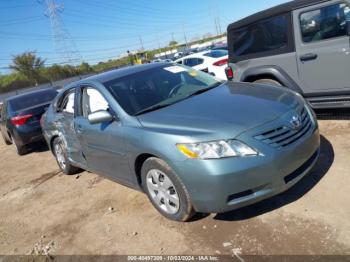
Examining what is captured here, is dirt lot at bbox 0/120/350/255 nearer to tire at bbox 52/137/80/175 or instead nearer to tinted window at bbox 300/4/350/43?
tire at bbox 52/137/80/175

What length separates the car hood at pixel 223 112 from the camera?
11.2 ft

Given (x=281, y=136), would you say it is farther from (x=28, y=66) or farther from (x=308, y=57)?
(x=28, y=66)

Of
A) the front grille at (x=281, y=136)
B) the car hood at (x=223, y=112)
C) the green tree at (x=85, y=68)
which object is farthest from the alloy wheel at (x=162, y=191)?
the green tree at (x=85, y=68)

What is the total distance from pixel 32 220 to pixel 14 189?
1.99 meters

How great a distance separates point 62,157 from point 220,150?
13.3ft

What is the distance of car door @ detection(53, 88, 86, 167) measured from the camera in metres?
5.42

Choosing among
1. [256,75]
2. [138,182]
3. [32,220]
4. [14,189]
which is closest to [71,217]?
[32,220]

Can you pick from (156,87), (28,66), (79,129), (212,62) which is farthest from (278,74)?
(28,66)

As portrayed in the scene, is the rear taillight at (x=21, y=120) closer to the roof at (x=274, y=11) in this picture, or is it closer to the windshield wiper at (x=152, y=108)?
the roof at (x=274, y=11)

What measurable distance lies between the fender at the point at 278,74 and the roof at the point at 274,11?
32.2 inches

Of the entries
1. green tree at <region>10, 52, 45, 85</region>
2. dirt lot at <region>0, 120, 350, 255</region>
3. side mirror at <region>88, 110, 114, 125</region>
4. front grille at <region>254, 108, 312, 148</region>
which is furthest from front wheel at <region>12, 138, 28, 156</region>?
green tree at <region>10, 52, 45, 85</region>

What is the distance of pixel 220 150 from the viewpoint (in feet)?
10.7

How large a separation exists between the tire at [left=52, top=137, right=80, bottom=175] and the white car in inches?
251

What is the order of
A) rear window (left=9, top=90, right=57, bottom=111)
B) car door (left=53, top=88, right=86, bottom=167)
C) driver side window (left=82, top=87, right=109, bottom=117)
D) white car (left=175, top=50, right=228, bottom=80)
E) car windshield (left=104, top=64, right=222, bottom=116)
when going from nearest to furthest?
car windshield (left=104, top=64, right=222, bottom=116), driver side window (left=82, top=87, right=109, bottom=117), car door (left=53, top=88, right=86, bottom=167), rear window (left=9, top=90, right=57, bottom=111), white car (left=175, top=50, right=228, bottom=80)
